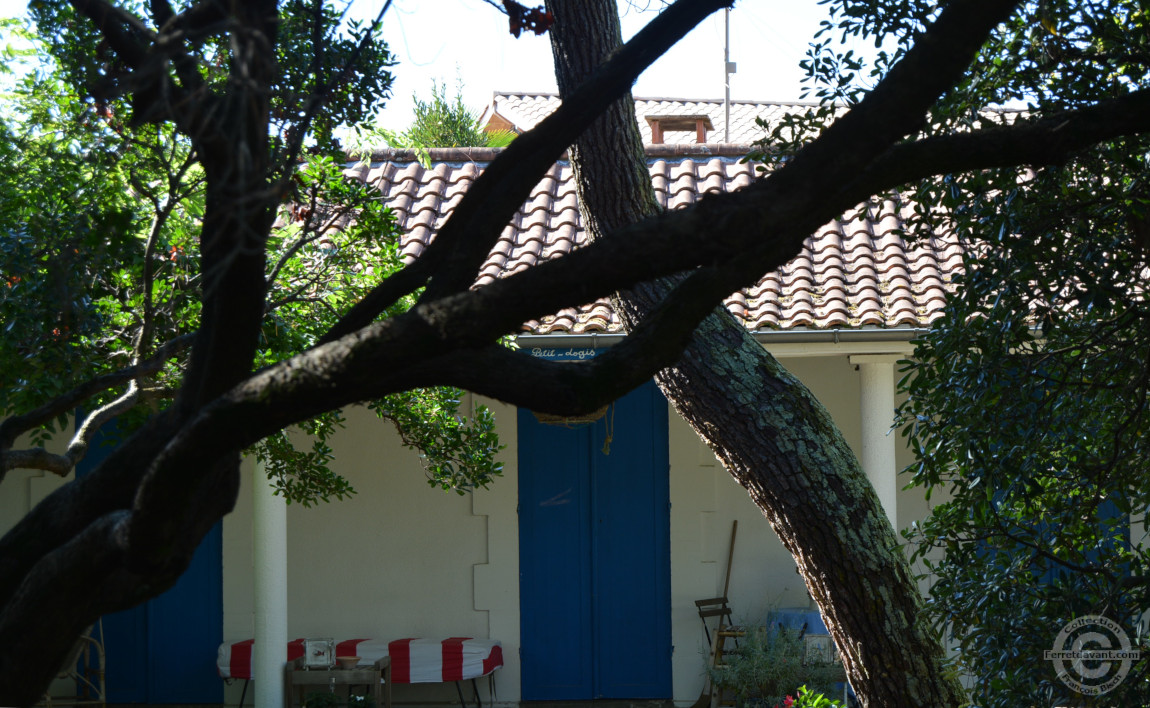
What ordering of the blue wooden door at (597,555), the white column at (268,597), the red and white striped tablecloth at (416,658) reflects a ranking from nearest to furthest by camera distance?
1. the white column at (268,597)
2. the red and white striped tablecloth at (416,658)
3. the blue wooden door at (597,555)

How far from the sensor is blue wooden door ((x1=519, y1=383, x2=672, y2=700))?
843 cm

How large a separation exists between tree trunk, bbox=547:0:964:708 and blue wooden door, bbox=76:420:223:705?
555cm

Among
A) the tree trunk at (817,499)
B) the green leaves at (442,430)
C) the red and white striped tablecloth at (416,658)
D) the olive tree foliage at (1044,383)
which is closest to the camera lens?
the olive tree foliage at (1044,383)

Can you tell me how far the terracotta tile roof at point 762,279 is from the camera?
6992 millimetres

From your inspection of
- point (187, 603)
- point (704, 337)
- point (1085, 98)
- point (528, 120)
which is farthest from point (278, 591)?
point (528, 120)

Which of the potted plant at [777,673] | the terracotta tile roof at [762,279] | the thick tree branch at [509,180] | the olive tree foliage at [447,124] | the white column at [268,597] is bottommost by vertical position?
the potted plant at [777,673]

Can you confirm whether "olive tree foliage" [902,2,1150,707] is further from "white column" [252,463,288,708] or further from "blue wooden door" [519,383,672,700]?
"blue wooden door" [519,383,672,700]

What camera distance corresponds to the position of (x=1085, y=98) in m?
3.16

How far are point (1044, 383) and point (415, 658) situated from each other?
597cm

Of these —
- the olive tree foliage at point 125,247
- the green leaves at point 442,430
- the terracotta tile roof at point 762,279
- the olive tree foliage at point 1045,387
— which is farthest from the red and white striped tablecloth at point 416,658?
the olive tree foliage at point 1045,387

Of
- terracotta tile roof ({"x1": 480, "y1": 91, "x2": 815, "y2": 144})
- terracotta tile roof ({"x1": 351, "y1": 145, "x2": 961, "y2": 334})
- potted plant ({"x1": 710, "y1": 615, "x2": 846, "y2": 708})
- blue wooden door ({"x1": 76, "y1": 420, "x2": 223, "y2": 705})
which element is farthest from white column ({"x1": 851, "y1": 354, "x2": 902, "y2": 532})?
terracotta tile roof ({"x1": 480, "y1": 91, "x2": 815, "y2": 144})

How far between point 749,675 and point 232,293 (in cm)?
603

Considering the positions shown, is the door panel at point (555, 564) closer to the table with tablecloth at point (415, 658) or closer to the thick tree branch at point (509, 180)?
the table with tablecloth at point (415, 658)

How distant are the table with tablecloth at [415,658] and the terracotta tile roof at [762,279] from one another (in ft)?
8.74
